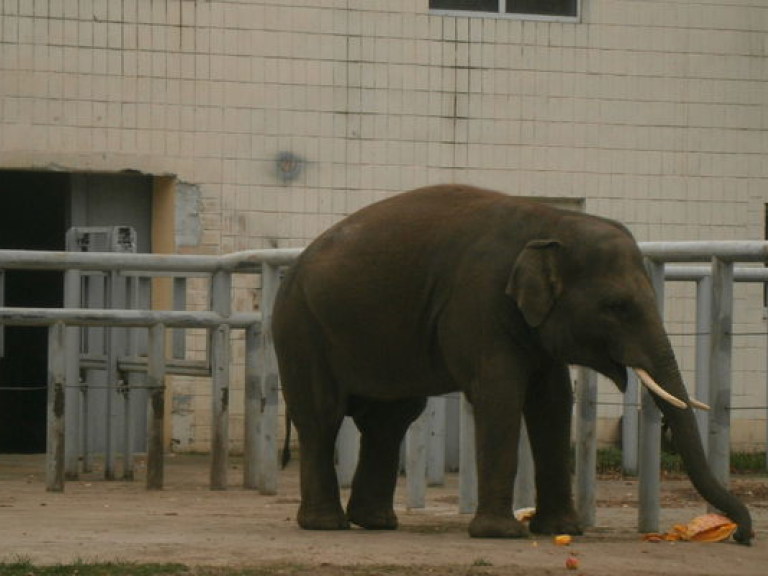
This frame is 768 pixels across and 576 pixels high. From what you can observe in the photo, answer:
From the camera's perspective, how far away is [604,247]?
10.1 meters

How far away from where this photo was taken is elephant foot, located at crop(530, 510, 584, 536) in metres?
10.6

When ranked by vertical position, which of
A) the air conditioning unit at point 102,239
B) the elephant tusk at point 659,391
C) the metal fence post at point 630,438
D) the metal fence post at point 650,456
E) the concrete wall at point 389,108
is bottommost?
the metal fence post at point 630,438

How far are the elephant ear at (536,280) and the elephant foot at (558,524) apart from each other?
1.05 m

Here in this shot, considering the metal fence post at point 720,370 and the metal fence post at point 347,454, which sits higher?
the metal fence post at point 720,370

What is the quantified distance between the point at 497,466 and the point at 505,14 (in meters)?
10.3

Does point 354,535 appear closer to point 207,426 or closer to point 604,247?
point 604,247

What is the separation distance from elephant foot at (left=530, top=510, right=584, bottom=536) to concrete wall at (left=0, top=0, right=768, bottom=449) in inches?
338

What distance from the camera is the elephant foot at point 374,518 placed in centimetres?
1112

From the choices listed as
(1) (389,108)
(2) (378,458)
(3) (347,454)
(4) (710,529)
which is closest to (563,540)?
(4) (710,529)

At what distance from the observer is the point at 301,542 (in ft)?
33.2

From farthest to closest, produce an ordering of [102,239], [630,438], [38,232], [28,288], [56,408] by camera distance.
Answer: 1. [28,288]
2. [38,232]
3. [102,239]
4. [630,438]
5. [56,408]

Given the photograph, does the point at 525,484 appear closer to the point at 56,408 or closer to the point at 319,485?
the point at 319,485

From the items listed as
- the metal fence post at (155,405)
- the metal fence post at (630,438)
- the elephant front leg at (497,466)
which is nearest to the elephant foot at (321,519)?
the elephant front leg at (497,466)

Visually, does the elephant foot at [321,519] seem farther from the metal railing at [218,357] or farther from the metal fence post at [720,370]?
the metal fence post at [720,370]
